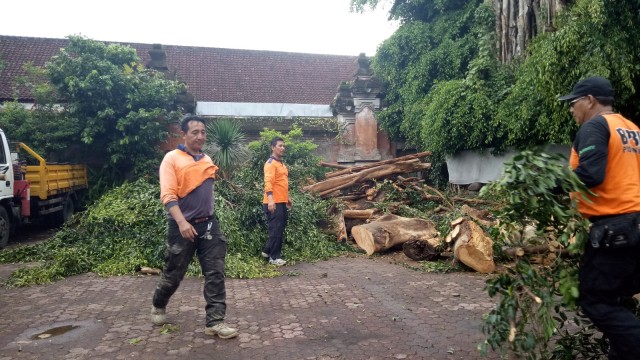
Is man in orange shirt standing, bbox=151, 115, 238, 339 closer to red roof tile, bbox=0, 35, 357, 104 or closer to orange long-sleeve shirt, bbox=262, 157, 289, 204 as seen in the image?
orange long-sleeve shirt, bbox=262, 157, 289, 204

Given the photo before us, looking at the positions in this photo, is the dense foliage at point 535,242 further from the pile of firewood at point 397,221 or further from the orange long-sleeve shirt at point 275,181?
the orange long-sleeve shirt at point 275,181

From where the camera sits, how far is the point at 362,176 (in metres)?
10.5

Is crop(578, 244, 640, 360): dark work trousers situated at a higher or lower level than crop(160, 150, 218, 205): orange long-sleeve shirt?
lower

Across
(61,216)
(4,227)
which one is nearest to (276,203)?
(4,227)

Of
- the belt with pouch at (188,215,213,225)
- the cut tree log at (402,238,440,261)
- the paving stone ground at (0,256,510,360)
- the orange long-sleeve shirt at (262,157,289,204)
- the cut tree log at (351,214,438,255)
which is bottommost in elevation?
the paving stone ground at (0,256,510,360)

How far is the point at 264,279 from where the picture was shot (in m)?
6.27

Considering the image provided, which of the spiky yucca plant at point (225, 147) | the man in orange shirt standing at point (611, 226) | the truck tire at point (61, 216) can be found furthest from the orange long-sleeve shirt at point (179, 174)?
the truck tire at point (61, 216)

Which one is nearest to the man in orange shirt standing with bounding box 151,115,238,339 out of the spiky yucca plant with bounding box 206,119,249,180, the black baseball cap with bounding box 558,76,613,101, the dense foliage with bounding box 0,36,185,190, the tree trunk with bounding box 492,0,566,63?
the black baseball cap with bounding box 558,76,613,101

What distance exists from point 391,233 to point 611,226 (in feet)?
16.8

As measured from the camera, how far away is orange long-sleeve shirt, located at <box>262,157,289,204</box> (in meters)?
6.98

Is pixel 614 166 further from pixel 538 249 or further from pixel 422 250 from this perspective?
pixel 422 250

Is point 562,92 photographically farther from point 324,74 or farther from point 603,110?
point 324,74

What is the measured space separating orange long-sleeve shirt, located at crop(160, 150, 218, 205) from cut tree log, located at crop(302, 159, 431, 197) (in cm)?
558

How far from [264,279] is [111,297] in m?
1.90
